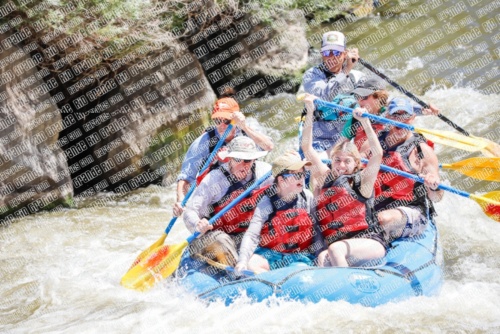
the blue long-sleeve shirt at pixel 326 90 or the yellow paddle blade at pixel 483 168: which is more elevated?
the blue long-sleeve shirt at pixel 326 90

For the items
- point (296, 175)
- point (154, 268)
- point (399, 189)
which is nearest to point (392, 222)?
point (399, 189)

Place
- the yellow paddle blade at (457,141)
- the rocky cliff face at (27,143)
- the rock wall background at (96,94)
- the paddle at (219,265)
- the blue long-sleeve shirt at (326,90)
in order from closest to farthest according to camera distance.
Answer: the paddle at (219,265) < the yellow paddle blade at (457,141) < the blue long-sleeve shirt at (326,90) < the rocky cliff face at (27,143) < the rock wall background at (96,94)

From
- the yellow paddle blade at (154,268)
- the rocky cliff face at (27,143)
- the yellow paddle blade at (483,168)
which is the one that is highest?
the rocky cliff face at (27,143)

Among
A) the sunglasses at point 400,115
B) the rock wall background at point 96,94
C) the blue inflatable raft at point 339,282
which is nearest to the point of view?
the blue inflatable raft at point 339,282

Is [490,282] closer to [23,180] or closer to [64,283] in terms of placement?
[64,283]

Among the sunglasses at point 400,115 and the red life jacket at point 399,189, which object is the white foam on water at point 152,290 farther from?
the sunglasses at point 400,115

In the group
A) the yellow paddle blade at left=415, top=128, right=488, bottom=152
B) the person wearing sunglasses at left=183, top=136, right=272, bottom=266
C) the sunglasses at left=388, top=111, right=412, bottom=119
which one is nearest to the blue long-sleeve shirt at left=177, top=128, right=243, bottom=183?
the person wearing sunglasses at left=183, top=136, right=272, bottom=266

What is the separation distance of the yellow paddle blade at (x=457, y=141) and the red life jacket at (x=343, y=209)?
126cm

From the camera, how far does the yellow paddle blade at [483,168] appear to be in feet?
16.8

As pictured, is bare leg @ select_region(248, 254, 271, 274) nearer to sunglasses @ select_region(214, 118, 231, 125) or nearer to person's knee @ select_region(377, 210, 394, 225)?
person's knee @ select_region(377, 210, 394, 225)

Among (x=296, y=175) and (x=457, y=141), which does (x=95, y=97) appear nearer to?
(x=296, y=175)

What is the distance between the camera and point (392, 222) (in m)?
4.77

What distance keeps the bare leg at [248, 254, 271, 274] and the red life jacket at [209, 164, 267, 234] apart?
0.31 metres

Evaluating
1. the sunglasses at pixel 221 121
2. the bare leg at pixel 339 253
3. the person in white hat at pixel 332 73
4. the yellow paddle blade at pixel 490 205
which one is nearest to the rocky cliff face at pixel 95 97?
the sunglasses at pixel 221 121
